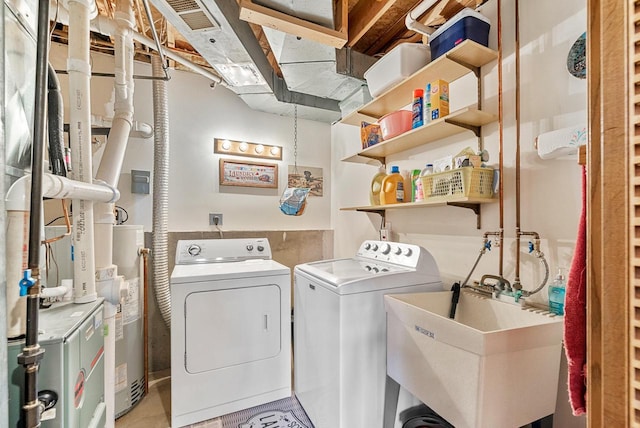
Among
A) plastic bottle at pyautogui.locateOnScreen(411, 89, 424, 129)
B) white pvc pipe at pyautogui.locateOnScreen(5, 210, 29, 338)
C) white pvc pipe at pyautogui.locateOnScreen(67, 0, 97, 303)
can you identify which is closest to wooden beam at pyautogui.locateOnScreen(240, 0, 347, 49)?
plastic bottle at pyautogui.locateOnScreen(411, 89, 424, 129)

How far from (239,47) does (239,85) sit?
1.84ft

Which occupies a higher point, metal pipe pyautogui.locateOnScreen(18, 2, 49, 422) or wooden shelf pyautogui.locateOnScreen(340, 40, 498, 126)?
wooden shelf pyautogui.locateOnScreen(340, 40, 498, 126)

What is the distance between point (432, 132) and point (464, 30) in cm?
56

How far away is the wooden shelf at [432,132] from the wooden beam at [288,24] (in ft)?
2.49

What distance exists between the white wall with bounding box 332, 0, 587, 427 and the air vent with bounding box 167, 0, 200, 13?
5.43 ft

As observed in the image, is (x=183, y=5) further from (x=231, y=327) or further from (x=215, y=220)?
(x=231, y=327)

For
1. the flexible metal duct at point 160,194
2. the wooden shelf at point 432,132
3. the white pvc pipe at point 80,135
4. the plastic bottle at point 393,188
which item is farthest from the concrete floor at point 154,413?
the wooden shelf at point 432,132

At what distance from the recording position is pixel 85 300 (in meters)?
1.30

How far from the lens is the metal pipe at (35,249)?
829mm

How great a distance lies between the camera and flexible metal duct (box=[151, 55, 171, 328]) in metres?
2.49

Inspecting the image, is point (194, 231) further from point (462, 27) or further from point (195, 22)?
point (462, 27)

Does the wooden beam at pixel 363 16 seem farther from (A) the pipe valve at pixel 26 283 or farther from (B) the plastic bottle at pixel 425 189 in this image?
(A) the pipe valve at pixel 26 283

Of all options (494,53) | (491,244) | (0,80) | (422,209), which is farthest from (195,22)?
(491,244)

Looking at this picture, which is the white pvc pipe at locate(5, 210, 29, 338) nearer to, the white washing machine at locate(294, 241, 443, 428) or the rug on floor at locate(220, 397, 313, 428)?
the white washing machine at locate(294, 241, 443, 428)
